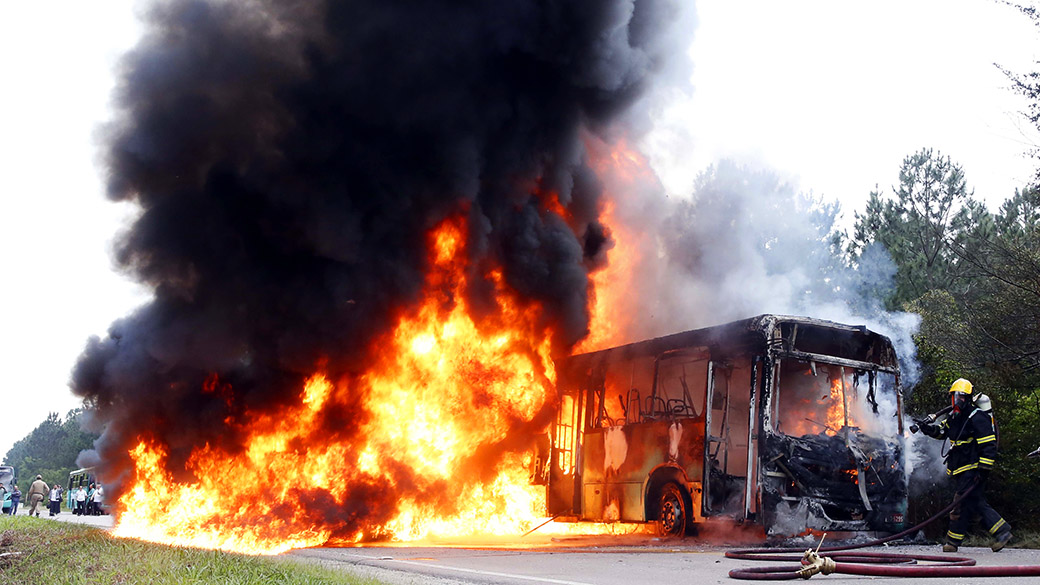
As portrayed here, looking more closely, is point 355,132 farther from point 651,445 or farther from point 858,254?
point 858,254

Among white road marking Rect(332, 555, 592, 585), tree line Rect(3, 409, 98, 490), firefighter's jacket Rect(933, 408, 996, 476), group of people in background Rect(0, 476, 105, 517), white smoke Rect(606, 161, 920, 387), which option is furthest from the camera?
tree line Rect(3, 409, 98, 490)

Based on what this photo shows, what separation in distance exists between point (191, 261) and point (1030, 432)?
41.1 ft

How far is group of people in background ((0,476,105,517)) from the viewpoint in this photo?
24.9 m

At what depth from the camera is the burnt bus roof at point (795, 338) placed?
973 centimetres

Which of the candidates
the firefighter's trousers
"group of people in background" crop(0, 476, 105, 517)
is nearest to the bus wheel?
the firefighter's trousers

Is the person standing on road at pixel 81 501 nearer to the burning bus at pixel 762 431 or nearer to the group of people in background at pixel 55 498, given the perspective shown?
the group of people in background at pixel 55 498

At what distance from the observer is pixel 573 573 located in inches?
267

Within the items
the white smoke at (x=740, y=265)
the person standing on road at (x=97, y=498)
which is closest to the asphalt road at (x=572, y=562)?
the white smoke at (x=740, y=265)

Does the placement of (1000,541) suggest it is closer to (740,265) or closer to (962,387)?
(962,387)

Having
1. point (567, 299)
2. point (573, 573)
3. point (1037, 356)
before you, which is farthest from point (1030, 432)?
point (573, 573)

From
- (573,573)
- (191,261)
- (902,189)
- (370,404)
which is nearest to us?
(573,573)

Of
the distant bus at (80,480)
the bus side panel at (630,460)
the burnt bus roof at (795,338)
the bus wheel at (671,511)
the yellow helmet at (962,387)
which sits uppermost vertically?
the burnt bus roof at (795,338)

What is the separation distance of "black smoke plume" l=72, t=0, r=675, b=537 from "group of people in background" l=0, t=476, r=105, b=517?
11.2m

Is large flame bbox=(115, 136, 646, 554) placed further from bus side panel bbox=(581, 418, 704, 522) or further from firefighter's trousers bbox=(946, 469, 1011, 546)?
firefighter's trousers bbox=(946, 469, 1011, 546)
